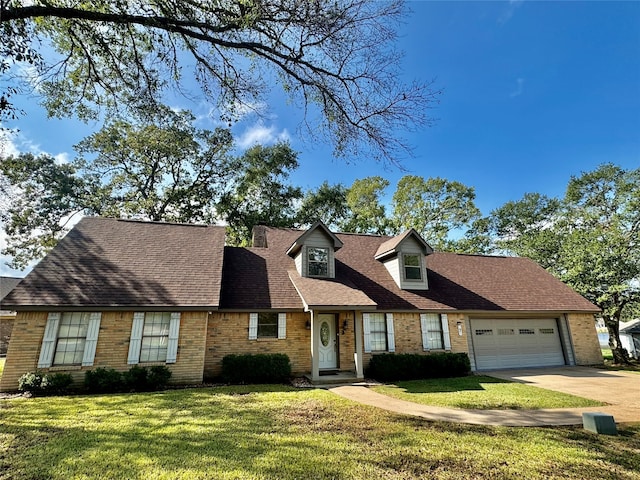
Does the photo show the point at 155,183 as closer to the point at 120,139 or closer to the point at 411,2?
the point at 120,139

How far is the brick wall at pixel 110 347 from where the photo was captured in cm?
920

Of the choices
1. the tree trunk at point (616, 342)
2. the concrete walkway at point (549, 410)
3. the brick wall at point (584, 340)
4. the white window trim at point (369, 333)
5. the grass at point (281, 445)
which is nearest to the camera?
the grass at point (281, 445)

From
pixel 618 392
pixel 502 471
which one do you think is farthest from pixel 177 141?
pixel 618 392

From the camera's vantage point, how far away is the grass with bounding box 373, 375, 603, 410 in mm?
7973

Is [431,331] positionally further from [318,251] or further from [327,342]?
[318,251]

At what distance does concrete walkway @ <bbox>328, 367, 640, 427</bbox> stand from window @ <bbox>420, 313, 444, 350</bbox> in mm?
2524

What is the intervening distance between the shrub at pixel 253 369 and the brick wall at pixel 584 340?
1502 centimetres

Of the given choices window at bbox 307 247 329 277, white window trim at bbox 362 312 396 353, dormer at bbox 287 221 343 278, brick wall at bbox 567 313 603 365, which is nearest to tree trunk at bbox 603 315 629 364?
brick wall at bbox 567 313 603 365

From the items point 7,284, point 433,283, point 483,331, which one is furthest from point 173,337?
point 7,284

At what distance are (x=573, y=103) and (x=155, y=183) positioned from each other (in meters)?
28.0

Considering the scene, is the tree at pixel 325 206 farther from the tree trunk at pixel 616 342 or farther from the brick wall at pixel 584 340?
the tree trunk at pixel 616 342

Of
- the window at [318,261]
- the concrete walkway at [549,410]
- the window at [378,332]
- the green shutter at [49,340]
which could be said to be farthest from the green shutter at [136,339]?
the window at [378,332]

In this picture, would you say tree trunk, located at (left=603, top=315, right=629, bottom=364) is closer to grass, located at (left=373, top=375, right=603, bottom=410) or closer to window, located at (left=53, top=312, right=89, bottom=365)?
grass, located at (left=373, top=375, right=603, bottom=410)

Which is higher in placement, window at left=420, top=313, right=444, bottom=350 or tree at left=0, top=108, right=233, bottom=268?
tree at left=0, top=108, right=233, bottom=268
